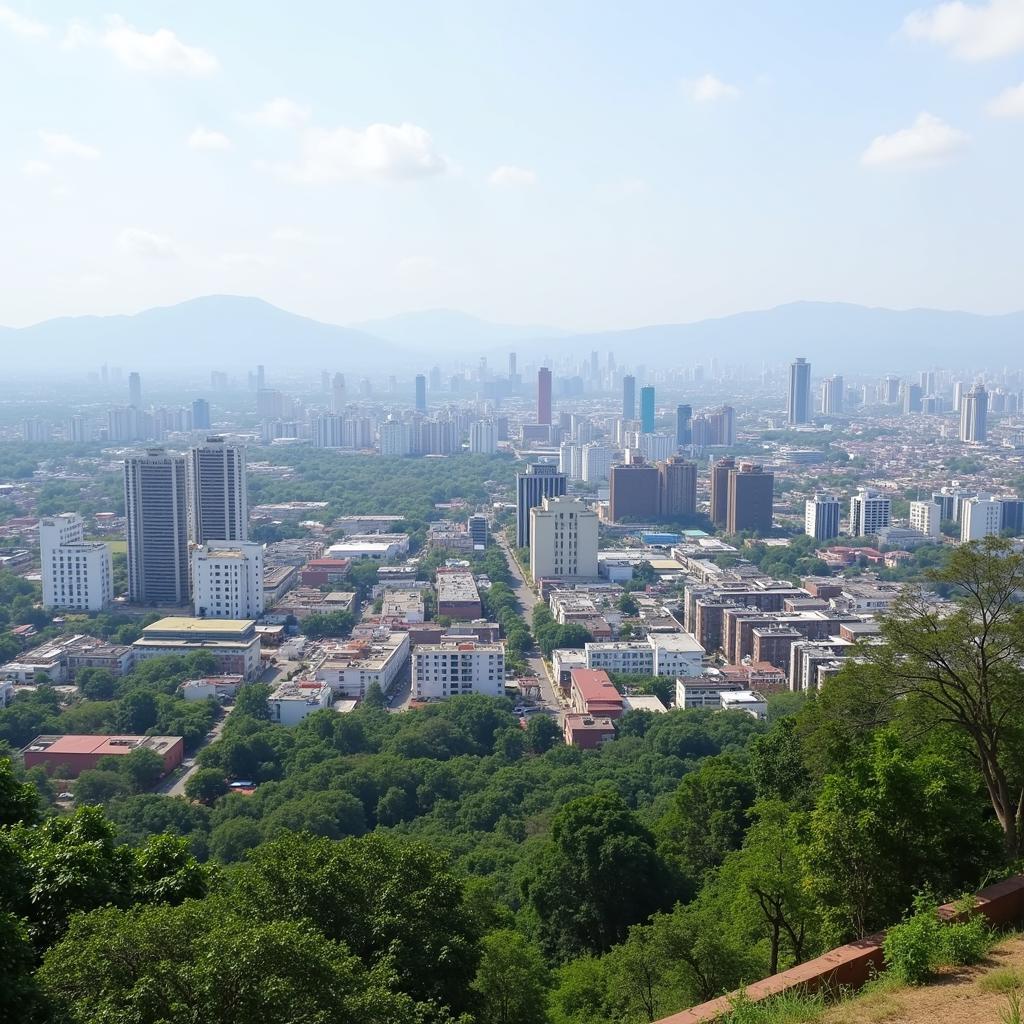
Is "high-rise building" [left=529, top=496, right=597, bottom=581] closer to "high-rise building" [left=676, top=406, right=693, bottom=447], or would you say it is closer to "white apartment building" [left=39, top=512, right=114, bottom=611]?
"white apartment building" [left=39, top=512, right=114, bottom=611]

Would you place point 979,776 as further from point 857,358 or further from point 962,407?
point 857,358

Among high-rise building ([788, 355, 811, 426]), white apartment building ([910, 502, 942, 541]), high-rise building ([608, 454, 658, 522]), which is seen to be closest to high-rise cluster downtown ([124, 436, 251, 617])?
high-rise building ([608, 454, 658, 522])

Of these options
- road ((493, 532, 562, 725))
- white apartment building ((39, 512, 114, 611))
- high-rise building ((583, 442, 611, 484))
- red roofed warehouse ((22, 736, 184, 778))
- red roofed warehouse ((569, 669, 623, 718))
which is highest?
high-rise building ((583, 442, 611, 484))

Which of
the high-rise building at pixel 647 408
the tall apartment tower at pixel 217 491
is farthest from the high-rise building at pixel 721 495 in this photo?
the high-rise building at pixel 647 408

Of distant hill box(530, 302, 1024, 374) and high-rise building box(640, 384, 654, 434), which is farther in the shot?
distant hill box(530, 302, 1024, 374)

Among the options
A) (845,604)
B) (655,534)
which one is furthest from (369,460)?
(845,604)

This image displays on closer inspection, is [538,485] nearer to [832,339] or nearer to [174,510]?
[174,510]

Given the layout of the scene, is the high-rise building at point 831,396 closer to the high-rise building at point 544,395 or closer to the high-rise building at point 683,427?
the high-rise building at point 544,395
